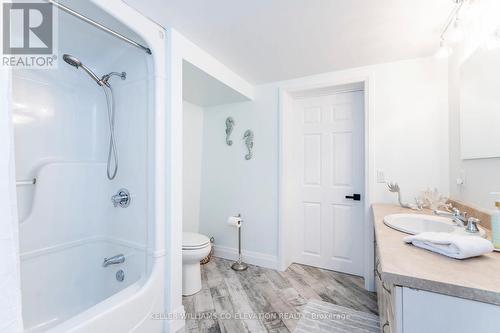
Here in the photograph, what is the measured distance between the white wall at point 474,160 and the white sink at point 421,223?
23 cm

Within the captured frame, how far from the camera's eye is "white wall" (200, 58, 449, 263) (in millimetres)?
2053

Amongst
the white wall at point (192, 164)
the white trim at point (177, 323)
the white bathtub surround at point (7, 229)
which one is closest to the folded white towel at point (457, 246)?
the white bathtub surround at point (7, 229)

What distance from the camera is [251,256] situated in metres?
2.77

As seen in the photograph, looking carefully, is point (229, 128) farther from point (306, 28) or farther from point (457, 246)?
point (457, 246)

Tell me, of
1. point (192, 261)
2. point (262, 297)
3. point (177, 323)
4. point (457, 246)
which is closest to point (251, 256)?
point (262, 297)

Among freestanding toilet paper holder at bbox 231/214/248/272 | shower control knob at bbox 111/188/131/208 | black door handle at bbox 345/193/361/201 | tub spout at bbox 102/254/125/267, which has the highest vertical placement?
shower control knob at bbox 111/188/131/208

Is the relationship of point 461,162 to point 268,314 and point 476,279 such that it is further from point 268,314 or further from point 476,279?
point 268,314

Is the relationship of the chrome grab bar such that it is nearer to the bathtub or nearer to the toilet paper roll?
the bathtub

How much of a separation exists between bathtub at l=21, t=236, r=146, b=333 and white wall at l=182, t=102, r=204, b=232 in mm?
1142

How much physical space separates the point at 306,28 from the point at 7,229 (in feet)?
6.29

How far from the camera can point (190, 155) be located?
9.84 ft

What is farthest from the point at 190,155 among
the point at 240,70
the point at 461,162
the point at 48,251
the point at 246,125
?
the point at 461,162

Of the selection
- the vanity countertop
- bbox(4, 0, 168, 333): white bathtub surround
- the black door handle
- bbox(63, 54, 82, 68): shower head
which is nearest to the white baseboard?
the black door handle

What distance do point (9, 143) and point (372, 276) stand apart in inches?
105
